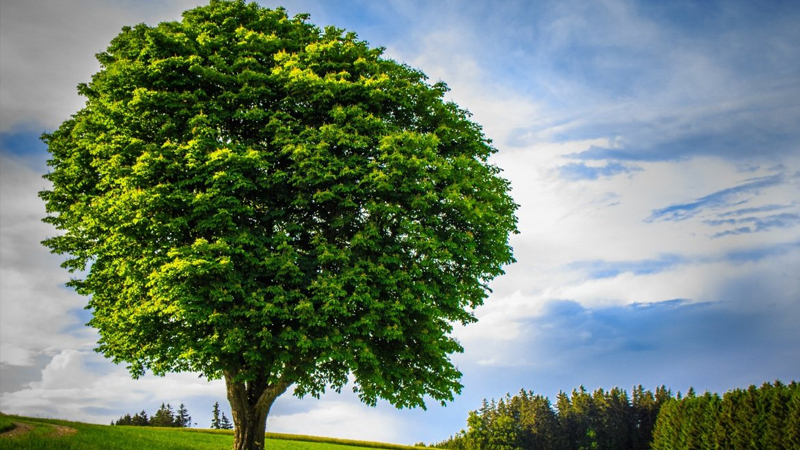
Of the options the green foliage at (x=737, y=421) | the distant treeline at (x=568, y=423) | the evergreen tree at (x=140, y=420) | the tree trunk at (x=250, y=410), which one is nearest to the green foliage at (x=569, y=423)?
the distant treeline at (x=568, y=423)

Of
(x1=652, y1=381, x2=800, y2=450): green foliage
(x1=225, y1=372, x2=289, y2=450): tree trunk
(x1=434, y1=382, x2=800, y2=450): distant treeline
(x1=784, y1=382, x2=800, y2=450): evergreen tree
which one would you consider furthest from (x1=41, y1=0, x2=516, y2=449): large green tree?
(x1=434, y1=382, x2=800, y2=450): distant treeline

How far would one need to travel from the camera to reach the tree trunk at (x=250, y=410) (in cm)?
2302

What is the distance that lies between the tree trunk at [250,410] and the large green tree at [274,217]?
0.07 metres

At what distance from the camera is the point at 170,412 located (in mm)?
70688

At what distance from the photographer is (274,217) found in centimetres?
2220

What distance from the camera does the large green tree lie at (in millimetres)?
19922

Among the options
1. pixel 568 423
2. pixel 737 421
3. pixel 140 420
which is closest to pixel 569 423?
pixel 568 423

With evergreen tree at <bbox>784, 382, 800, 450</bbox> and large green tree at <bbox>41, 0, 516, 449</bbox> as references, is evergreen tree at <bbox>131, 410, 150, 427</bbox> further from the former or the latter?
evergreen tree at <bbox>784, 382, 800, 450</bbox>

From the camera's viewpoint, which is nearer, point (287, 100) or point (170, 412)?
point (287, 100)

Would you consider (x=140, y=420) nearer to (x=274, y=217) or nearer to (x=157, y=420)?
(x=157, y=420)

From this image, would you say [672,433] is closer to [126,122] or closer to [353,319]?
[353,319]

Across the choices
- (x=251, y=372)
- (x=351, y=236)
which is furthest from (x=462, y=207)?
(x=251, y=372)

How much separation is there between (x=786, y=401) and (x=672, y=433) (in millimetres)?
21886

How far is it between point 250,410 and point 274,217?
8.79m
